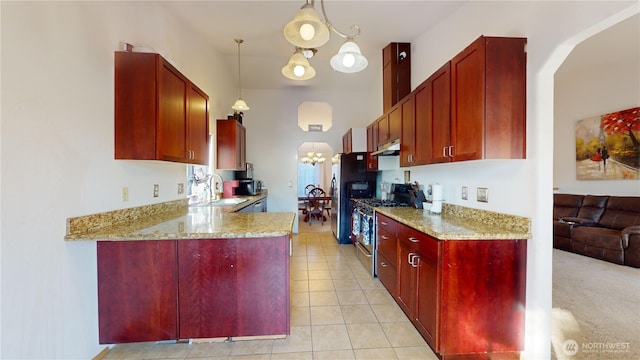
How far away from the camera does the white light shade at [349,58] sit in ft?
5.84

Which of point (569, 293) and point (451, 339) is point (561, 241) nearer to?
point (569, 293)

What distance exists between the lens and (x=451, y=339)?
5.71ft

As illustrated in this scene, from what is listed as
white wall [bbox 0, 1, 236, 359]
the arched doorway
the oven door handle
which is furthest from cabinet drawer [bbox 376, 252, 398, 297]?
the arched doorway

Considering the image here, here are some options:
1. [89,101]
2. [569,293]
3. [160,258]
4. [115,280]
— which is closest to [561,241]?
[569,293]

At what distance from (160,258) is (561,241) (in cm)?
591

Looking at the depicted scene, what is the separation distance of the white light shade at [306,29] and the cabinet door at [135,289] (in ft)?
5.21

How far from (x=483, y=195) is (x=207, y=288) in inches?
90.7

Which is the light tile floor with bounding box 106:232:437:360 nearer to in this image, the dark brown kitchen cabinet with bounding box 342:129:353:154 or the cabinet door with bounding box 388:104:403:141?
the cabinet door with bounding box 388:104:403:141

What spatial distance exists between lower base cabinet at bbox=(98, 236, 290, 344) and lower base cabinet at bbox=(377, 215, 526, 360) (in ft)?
3.61

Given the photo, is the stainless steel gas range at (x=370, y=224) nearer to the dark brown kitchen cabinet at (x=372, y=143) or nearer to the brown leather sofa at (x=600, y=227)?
the dark brown kitchen cabinet at (x=372, y=143)

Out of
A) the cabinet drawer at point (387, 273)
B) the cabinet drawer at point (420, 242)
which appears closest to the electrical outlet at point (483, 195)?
the cabinet drawer at point (420, 242)

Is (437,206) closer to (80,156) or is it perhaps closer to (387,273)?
(387,273)

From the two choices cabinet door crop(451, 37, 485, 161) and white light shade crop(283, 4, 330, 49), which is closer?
white light shade crop(283, 4, 330, 49)

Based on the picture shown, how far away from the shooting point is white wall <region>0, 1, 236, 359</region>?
4.09ft
